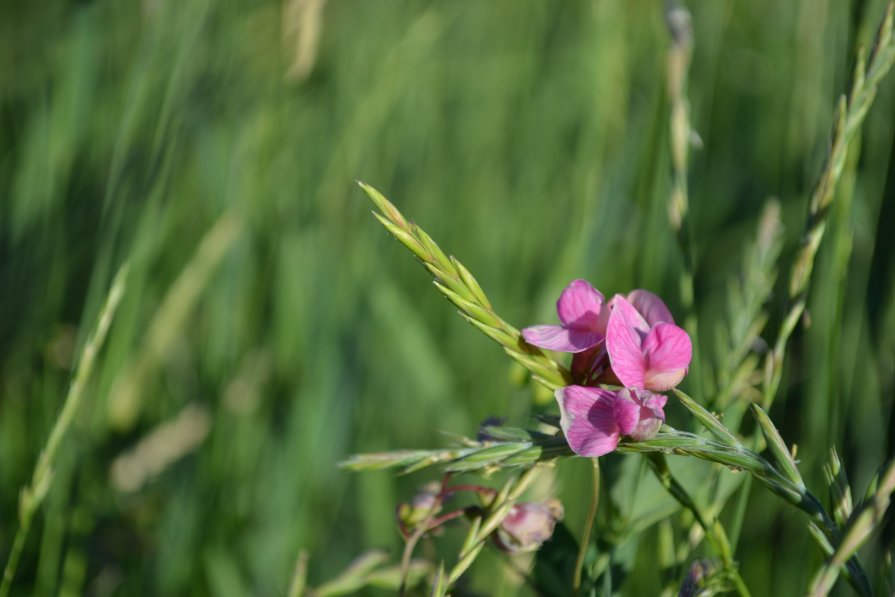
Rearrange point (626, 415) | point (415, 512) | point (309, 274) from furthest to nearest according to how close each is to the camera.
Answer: point (309, 274) → point (415, 512) → point (626, 415)

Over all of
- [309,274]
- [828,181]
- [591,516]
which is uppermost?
[828,181]

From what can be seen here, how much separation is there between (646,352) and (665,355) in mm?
10

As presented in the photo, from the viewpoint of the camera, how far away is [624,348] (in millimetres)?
412

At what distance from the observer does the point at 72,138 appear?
1.08 meters

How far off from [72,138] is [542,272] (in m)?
0.73

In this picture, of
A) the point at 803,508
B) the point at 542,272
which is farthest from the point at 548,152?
the point at 803,508

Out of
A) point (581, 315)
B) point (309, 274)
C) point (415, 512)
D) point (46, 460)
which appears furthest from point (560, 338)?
point (309, 274)

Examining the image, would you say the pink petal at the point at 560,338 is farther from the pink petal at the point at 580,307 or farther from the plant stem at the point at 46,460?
the plant stem at the point at 46,460

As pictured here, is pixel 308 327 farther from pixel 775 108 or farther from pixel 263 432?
pixel 775 108

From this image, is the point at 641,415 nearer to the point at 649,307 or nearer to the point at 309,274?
the point at 649,307

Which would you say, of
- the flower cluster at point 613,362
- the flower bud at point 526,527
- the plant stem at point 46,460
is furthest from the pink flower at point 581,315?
the plant stem at point 46,460

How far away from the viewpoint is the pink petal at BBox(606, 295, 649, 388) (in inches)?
15.9

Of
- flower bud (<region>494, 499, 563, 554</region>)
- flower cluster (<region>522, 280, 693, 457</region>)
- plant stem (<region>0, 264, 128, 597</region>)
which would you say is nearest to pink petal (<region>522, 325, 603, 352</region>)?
flower cluster (<region>522, 280, 693, 457</region>)

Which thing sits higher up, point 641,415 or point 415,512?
point 641,415
